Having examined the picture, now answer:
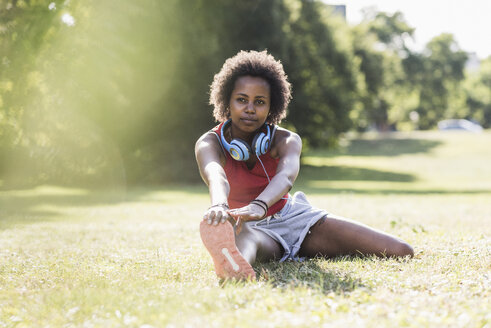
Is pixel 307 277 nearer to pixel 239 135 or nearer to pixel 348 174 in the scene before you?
pixel 239 135

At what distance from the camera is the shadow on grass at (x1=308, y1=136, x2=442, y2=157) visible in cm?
4019

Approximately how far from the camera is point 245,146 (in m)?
4.65

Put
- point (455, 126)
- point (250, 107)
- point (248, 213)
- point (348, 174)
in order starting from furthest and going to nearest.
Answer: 1. point (455, 126)
2. point (348, 174)
3. point (250, 107)
4. point (248, 213)

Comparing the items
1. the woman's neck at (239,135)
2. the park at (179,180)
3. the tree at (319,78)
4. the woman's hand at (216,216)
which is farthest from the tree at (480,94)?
the woman's hand at (216,216)

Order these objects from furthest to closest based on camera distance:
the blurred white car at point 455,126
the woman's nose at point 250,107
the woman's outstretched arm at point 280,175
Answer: the blurred white car at point 455,126 < the woman's nose at point 250,107 < the woman's outstretched arm at point 280,175

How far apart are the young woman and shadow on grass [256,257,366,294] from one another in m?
0.26

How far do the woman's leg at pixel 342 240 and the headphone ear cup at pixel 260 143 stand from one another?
1114 mm

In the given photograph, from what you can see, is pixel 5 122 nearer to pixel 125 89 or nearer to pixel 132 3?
pixel 125 89

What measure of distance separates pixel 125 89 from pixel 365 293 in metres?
16.5

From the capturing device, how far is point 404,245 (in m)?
5.12

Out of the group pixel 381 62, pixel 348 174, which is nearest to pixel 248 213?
pixel 348 174

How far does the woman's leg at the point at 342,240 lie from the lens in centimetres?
517

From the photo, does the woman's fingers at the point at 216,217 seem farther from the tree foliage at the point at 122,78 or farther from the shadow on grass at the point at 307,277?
the tree foliage at the point at 122,78

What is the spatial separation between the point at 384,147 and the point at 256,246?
39664 mm
